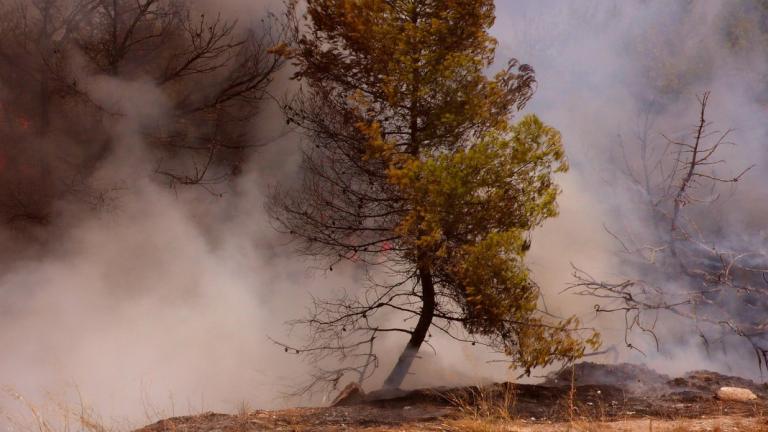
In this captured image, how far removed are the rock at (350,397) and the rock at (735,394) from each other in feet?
14.3

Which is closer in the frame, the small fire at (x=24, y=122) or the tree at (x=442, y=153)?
the tree at (x=442, y=153)

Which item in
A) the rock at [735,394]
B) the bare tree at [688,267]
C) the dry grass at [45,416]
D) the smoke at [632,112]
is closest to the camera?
the rock at [735,394]

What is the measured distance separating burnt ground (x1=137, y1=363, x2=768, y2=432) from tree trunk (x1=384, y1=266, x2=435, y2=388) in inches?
22.6

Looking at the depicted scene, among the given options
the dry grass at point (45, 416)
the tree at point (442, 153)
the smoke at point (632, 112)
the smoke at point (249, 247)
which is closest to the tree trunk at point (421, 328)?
the tree at point (442, 153)

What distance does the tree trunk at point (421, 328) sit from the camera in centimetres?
895

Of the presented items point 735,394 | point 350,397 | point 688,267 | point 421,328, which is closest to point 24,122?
point 350,397

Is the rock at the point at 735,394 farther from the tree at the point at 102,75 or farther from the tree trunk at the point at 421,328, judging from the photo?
the tree at the point at 102,75

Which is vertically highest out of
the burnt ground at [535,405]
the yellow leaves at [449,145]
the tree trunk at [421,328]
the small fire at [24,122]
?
the small fire at [24,122]

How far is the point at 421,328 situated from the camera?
9.23m

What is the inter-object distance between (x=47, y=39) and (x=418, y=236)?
9.48 m

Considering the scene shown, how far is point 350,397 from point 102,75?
8664 mm

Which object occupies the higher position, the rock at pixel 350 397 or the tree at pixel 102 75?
the tree at pixel 102 75

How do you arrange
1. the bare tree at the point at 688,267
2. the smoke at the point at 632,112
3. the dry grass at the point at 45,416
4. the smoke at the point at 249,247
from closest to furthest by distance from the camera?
the dry grass at the point at 45,416
the bare tree at the point at 688,267
the smoke at the point at 249,247
the smoke at the point at 632,112

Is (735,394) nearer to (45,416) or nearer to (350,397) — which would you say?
(350,397)
